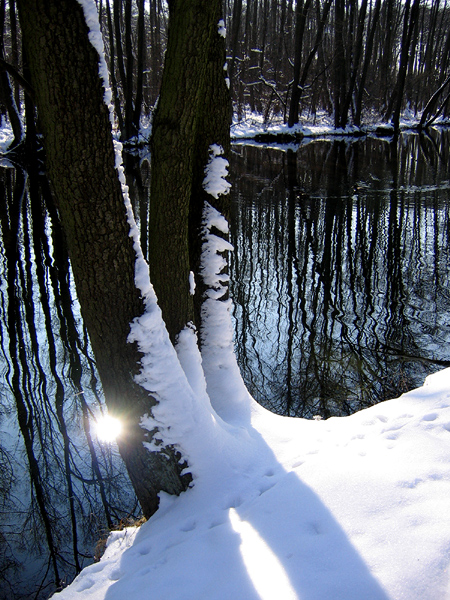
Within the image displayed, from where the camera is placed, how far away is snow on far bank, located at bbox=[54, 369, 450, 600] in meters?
1.88

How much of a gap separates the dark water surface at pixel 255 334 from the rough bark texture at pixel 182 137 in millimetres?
1959

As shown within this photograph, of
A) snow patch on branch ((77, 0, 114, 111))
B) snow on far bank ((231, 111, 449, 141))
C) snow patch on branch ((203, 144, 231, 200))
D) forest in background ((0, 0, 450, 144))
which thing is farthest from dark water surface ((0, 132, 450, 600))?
snow on far bank ((231, 111, 449, 141))

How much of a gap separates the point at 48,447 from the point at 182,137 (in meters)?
3.22

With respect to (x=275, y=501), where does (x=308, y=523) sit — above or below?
above

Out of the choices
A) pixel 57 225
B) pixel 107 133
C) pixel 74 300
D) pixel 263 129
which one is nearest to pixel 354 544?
pixel 107 133

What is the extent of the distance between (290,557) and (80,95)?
2.40 meters

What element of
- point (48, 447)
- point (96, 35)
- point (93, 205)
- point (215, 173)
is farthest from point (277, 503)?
point (48, 447)

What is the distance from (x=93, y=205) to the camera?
2361 mm

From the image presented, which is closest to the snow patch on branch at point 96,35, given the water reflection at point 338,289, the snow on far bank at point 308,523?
the snow on far bank at point 308,523

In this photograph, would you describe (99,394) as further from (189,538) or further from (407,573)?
(407,573)

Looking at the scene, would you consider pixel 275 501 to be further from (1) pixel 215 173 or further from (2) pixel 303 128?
(2) pixel 303 128

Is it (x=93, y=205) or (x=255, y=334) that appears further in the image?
(x=255, y=334)

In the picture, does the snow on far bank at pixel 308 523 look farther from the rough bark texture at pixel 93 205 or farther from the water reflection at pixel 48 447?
the water reflection at pixel 48 447

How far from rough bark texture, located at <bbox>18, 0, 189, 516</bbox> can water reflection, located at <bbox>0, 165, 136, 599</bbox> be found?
0.99 metres
